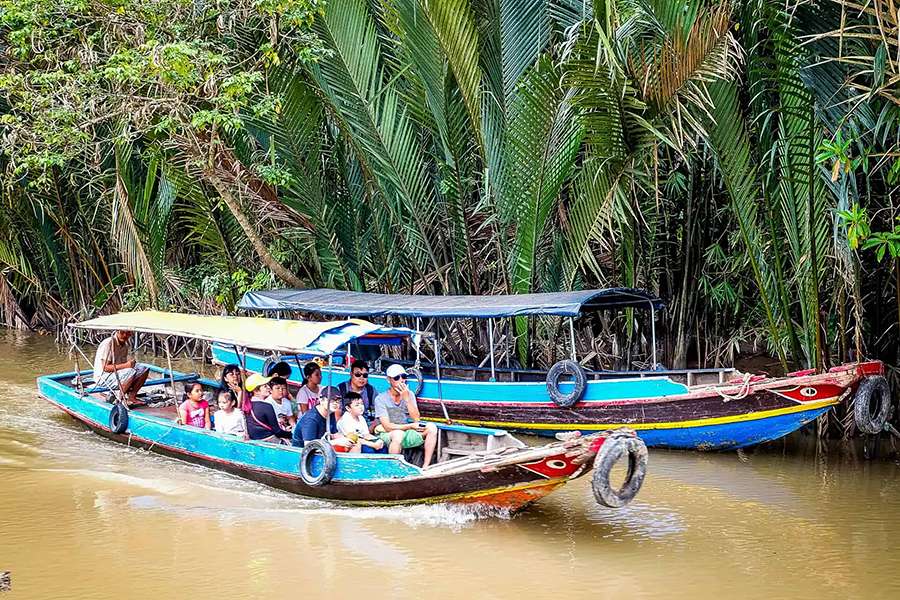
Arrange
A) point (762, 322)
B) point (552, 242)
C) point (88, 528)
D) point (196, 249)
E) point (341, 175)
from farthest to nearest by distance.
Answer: point (196, 249) → point (341, 175) → point (552, 242) → point (762, 322) → point (88, 528)

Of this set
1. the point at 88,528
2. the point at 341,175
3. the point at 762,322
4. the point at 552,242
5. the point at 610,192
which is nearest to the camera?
the point at 88,528

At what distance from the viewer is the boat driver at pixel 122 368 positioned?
440 inches

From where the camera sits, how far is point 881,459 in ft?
32.6

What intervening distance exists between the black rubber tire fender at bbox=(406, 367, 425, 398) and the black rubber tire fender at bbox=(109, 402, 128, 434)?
3135mm

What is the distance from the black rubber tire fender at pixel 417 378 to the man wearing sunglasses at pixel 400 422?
2.55 m

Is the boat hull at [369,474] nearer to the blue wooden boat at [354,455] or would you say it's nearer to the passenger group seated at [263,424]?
the blue wooden boat at [354,455]

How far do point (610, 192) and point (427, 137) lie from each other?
12.0 feet

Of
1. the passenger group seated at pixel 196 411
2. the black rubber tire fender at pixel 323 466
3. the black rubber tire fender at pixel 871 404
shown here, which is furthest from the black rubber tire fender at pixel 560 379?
the passenger group seated at pixel 196 411

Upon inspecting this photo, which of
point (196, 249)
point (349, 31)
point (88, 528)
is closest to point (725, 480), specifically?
point (88, 528)

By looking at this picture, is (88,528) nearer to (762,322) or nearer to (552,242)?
(552,242)

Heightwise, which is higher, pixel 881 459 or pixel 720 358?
pixel 720 358

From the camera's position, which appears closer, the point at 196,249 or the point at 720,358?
the point at 720,358

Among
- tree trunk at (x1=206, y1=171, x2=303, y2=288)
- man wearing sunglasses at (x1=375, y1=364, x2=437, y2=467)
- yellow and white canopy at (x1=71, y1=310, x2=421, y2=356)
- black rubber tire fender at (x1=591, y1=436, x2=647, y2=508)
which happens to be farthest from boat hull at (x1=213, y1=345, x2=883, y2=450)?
tree trunk at (x1=206, y1=171, x2=303, y2=288)

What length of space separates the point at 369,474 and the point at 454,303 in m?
3.36
